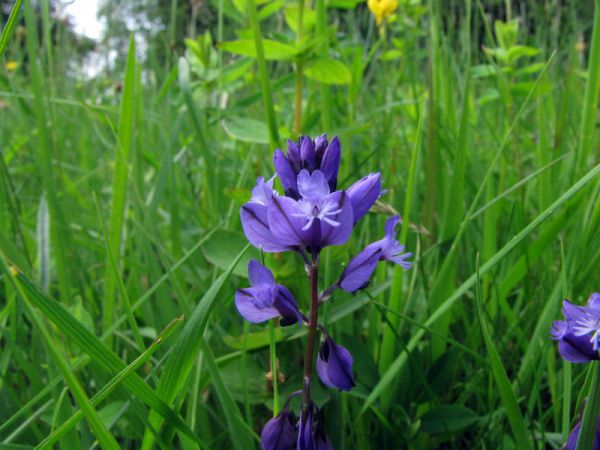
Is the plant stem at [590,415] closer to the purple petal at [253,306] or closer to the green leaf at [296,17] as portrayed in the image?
the purple petal at [253,306]

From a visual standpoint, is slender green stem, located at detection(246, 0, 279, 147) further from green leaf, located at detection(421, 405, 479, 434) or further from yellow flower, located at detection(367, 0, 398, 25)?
yellow flower, located at detection(367, 0, 398, 25)

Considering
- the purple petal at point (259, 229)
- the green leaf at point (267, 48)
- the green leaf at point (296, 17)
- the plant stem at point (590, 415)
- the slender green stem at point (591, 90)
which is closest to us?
the plant stem at point (590, 415)

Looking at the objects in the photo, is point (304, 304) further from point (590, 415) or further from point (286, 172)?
point (590, 415)

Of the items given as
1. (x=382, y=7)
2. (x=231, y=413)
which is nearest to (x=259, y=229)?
(x=231, y=413)

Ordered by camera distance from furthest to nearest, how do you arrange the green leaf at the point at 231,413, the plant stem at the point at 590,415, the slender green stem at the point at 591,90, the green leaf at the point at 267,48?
the green leaf at the point at 267,48 < the slender green stem at the point at 591,90 < the green leaf at the point at 231,413 < the plant stem at the point at 590,415

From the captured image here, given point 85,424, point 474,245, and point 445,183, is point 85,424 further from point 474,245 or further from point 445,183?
point 445,183

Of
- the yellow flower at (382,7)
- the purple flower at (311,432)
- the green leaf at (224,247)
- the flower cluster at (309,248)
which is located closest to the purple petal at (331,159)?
the flower cluster at (309,248)

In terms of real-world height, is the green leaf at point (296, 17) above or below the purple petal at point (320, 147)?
above
